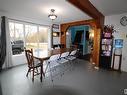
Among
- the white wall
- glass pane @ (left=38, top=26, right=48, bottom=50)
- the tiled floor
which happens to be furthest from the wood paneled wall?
the tiled floor

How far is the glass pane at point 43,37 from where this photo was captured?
6.17 m

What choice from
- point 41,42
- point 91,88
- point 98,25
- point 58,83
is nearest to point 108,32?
point 98,25

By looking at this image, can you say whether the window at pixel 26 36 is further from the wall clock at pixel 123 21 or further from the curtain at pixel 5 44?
the wall clock at pixel 123 21

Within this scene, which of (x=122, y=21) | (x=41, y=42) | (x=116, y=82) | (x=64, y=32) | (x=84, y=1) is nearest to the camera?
(x=84, y=1)

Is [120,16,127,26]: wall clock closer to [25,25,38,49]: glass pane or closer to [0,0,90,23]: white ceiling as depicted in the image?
[0,0,90,23]: white ceiling

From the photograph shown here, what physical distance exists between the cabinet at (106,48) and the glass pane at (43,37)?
351 centimetres

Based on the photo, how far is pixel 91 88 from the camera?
2.79 metres

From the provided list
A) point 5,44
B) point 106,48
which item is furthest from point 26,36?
point 106,48

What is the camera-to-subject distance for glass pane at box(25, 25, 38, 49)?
5.46 metres

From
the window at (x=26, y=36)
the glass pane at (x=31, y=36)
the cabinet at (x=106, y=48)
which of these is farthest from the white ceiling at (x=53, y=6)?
the glass pane at (x=31, y=36)

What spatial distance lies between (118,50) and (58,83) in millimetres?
3004

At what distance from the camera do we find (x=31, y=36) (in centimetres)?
568

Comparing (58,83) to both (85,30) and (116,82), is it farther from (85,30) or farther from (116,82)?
(85,30)

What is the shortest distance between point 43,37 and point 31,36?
2.90ft
